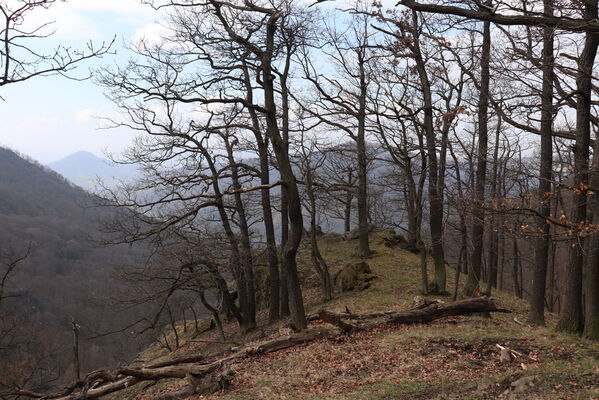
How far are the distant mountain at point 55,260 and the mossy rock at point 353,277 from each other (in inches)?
355

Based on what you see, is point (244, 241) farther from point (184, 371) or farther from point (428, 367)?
point (428, 367)

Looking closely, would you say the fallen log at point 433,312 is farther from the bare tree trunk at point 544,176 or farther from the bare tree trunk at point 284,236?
the bare tree trunk at point 284,236

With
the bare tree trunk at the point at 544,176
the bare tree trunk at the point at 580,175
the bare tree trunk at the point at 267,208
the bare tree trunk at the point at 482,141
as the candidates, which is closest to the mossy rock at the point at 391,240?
the bare tree trunk at the point at 267,208

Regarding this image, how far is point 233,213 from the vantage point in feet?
50.2

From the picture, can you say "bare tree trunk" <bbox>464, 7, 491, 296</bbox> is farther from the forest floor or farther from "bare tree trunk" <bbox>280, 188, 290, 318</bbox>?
"bare tree trunk" <bbox>280, 188, 290, 318</bbox>

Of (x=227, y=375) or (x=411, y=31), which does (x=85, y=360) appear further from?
(x=411, y=31)

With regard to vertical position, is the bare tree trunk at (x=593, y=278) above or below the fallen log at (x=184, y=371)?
above

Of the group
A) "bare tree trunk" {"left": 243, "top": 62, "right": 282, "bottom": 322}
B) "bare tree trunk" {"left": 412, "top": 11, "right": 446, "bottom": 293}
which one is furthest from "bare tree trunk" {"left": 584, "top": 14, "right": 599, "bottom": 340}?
"bare tree trunk" {"left": 243, "top": 62, "right": 282, "bottom": 322}

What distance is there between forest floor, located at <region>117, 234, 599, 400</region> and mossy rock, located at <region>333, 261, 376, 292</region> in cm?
565

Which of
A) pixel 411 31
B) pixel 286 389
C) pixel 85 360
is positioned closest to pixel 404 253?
pixel 411 31

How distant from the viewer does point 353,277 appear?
17.4m

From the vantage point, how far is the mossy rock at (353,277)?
17156mm

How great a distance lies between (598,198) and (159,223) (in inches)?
428

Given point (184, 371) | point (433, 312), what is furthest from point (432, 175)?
point (184, 371)
